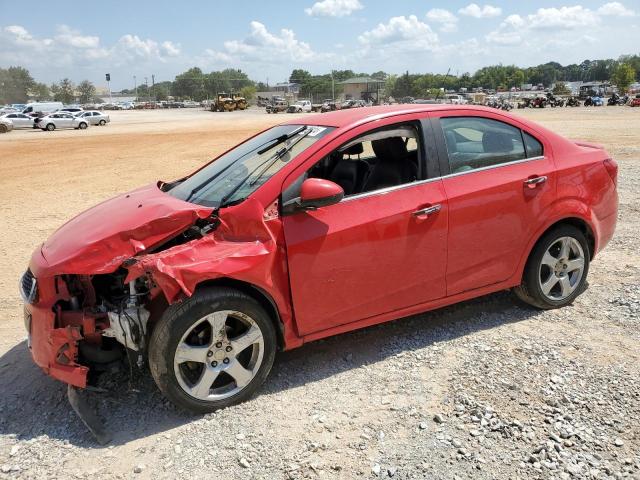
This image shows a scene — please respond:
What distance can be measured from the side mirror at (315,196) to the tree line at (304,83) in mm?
116485

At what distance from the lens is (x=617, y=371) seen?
3482 mm

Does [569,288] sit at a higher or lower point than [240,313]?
lower

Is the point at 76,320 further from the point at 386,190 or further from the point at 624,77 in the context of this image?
the point at 624,77

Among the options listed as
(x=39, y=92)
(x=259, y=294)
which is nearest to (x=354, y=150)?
(x=259, y=294)

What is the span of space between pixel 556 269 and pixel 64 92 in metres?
158

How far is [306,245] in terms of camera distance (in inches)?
131

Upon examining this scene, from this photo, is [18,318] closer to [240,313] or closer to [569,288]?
[240,313]

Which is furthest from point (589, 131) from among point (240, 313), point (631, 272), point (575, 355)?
point (240, 313)

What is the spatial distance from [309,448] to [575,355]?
2086 mm

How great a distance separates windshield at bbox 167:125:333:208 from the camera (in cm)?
356

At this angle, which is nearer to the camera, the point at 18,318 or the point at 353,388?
the point at 353,388

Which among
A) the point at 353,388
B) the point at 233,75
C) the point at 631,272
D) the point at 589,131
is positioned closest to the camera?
the point at 353,388

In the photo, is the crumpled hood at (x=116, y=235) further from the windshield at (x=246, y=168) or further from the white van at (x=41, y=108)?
the white van at (x=41, y=108)

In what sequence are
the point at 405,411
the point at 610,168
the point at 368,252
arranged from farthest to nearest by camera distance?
the point at 610,168, the point at 368,252, the point at 405,411
